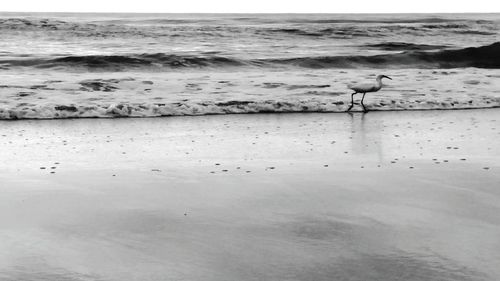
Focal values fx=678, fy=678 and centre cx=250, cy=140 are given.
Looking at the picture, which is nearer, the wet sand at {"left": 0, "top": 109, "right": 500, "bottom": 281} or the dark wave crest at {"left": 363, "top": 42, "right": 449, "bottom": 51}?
the wet sand at {"left": 0, "top": 109, "right": 500, "bottom": 281}

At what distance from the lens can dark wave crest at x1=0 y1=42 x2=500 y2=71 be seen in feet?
60.2

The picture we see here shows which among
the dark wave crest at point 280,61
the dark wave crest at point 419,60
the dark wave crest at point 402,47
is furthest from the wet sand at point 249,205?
the dark wave crest at point 402,47

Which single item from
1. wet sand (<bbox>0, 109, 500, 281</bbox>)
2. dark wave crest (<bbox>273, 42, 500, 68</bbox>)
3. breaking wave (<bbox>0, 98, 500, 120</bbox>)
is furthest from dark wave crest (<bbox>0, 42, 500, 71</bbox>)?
wet sand (<bbox>0, 109, 500, 281</bbox>)

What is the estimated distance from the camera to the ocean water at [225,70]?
418 inches

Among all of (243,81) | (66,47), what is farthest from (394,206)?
(66,47)

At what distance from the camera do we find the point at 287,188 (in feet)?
16.3

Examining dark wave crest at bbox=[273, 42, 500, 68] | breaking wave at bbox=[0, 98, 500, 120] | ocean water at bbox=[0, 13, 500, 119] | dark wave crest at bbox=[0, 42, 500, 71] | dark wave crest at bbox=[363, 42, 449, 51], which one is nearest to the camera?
breaking wave at bbox=[0, 98, 500, 120]

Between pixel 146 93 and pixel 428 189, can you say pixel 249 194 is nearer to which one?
pixel 428 189

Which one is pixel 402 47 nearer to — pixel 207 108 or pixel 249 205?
pixel 207 108

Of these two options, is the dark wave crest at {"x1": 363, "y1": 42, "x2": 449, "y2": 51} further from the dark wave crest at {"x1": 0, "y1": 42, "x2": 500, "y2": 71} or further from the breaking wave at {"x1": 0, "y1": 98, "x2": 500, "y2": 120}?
the breaking wave at {"x1": 0, "y1": 98, "x2": 500, "y2": 120}

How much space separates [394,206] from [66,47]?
21.3 m

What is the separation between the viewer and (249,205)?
4.50 meters

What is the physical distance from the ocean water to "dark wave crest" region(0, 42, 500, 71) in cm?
3

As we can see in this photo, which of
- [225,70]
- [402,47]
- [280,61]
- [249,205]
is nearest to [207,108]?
[249,205]
